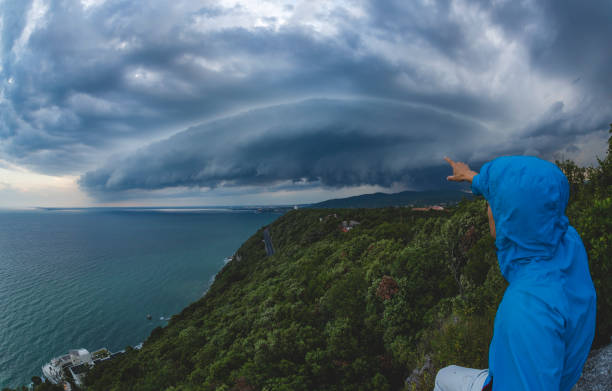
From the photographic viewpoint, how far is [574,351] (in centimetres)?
125

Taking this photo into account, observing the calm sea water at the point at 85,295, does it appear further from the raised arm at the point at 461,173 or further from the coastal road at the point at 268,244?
the raised arm at the point at 461,173

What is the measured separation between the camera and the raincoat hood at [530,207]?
1.26m

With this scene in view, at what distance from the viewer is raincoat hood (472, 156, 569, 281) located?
4.15 ft

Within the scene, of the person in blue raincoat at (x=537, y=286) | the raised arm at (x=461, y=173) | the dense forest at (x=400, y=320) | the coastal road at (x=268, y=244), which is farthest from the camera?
the coastal road at (x=268, y=244)

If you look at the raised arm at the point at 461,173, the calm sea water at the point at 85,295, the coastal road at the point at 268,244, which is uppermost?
the raised arm at the point at 461,173

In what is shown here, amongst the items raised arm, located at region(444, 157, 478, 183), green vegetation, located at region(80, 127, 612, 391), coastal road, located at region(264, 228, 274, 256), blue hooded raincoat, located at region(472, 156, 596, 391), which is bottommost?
coastal road, located at region(264, 228, 274, 256)

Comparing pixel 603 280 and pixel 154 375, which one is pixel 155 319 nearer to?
pixel 154 375

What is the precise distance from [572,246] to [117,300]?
6609cm

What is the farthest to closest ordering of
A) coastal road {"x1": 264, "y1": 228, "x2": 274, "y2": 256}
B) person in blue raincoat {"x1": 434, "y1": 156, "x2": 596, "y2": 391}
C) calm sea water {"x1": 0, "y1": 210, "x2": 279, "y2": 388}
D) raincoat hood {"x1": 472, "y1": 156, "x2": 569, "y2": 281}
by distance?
coastal road {"x1": 264, "y1": 228, "x2": 274, "y2": 256}
calm sea water {"x1": 0, "y1": 210, "x2": 279, "y2": 388}
raincoat hood {"x1": 472, "y1": 156, "x2": 569, "y2": 281}
person in blue raincoat {"x1": 434, "y1": 156, "x2": 596, "y2": 391}

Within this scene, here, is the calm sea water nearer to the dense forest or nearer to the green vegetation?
the green vegetation

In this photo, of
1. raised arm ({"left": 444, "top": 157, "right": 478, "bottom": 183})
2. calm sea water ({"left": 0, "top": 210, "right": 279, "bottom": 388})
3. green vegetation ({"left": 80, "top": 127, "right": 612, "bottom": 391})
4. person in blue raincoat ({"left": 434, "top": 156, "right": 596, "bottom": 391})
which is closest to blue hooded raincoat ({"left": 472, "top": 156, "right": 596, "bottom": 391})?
person in blue raincoat ({"left": 434, "top": 156, "right": 596, "bottom": 391})

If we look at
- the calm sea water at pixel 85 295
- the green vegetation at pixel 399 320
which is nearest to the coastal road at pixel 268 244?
the calm sea water at pixel 85 295

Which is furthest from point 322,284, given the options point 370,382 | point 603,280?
point 603,280

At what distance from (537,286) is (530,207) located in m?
0.35
